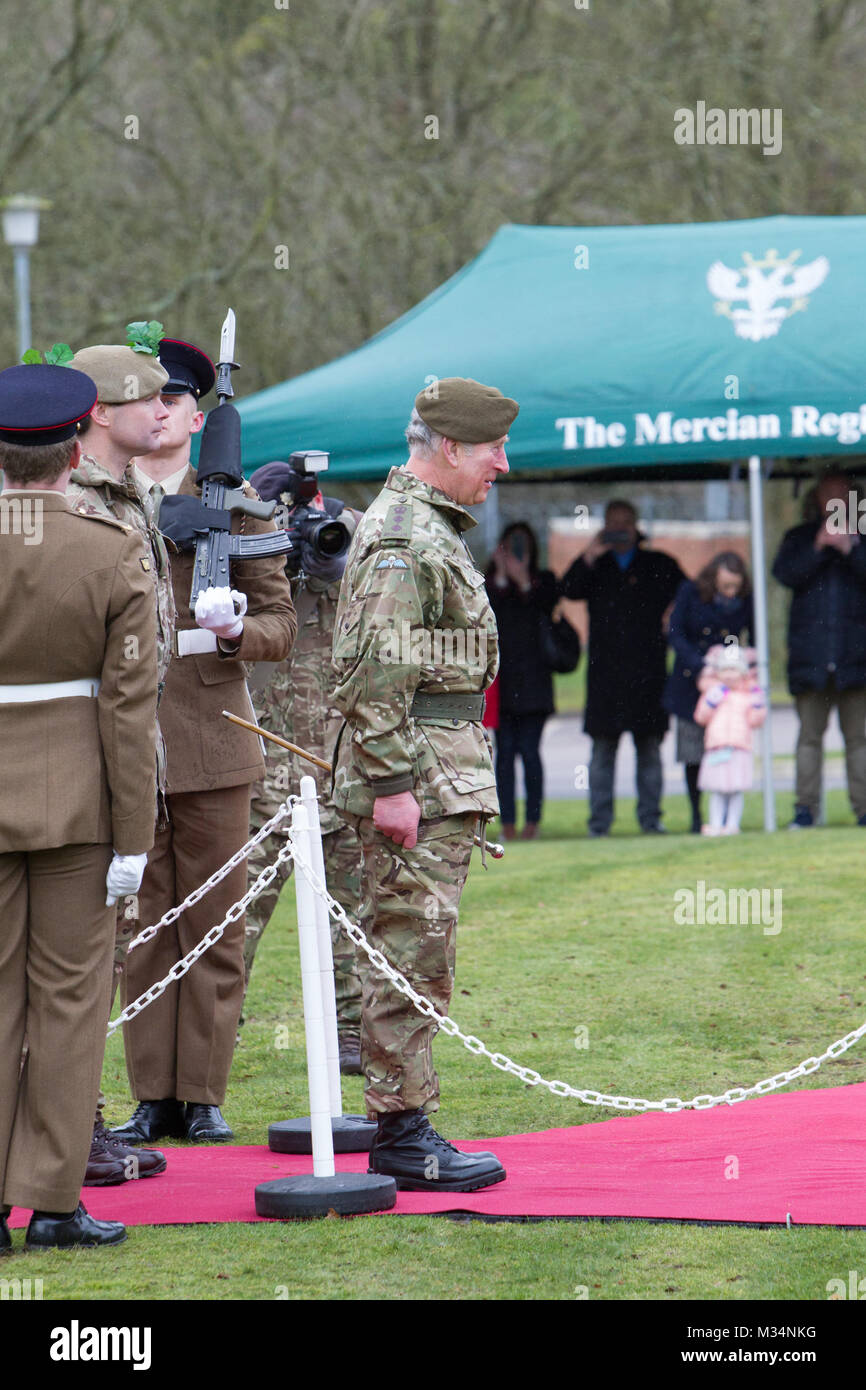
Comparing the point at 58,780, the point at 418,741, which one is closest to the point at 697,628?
the point at 418,741

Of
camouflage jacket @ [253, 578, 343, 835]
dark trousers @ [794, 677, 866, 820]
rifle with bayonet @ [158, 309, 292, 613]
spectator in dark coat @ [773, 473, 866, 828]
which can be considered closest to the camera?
rifle with bayonet @ [158, 309, 292, 613]

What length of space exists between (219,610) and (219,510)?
1.26 feet

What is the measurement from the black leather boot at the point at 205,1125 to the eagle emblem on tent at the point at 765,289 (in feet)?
23.8

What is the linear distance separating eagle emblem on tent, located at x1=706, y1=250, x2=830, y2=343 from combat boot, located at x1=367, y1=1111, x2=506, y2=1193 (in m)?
7.68

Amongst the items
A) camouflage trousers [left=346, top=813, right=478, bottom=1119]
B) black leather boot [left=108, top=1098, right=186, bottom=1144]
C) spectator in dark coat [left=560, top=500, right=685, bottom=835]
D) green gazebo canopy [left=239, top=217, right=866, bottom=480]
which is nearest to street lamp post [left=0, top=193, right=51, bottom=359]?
green gazebo canopy [left=239, top=217, right=866, bottom=480]

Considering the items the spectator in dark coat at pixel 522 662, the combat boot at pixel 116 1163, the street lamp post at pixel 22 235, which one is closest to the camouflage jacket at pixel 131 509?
the combat boot at pixel 116 1163

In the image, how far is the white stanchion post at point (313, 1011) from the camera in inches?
187

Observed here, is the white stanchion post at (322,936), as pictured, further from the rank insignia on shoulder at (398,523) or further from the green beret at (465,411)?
the green beret at (465,411)

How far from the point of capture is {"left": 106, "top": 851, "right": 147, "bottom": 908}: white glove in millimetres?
4523

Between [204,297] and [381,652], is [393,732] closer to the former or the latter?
[381,652]

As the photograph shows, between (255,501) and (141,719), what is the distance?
1.38 meters

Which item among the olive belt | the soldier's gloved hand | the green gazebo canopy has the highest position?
the green gazebo canopy

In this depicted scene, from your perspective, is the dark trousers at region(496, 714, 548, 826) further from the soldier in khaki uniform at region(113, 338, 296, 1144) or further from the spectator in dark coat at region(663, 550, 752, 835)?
the soldier in khaki uniform at region(113, 338, 296, 1144)
